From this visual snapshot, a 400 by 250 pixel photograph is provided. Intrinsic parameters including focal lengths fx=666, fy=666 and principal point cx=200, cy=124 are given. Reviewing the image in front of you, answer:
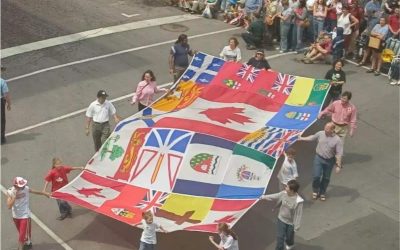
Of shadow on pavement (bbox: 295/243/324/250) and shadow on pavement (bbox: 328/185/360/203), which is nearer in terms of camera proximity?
shadow on pavement (bbox: 295/243/324/250)

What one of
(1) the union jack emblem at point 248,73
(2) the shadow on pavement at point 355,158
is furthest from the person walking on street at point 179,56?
(2) the shadow on pavement at point 355,158

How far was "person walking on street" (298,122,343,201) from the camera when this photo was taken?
12.3 metres

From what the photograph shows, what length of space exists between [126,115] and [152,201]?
4947mm

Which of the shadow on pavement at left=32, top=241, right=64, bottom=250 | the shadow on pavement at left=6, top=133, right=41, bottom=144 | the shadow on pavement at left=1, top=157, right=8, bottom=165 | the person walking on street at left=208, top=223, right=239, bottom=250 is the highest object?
the person walking on street at left=208, top=223, right=239, bottom=250

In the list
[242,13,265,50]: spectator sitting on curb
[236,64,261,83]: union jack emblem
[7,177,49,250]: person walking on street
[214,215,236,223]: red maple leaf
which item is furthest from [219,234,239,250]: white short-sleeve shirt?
[242,13,265,50]: spectator sitting on curb

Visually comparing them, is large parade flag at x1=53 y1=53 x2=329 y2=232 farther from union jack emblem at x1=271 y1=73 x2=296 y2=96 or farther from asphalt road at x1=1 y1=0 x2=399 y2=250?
asphalt road at x1=1 y1=0 x2=399 y2=250

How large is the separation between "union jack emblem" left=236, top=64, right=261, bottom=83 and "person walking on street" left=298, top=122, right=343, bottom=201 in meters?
2.72

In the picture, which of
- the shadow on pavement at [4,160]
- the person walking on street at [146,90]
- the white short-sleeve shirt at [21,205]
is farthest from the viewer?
the person walking on street at [146,90]

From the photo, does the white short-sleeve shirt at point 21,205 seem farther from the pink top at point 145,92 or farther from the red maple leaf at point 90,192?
the pink top at point 145,92

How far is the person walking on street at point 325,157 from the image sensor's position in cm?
1230

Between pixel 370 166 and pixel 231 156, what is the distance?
359cm

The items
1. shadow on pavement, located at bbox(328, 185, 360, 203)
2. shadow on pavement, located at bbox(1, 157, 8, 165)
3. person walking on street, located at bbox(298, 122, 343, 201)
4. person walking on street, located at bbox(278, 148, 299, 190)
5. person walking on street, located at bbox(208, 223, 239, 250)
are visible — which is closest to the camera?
person walking on street, located at bbox(208, 223, 239, 250)

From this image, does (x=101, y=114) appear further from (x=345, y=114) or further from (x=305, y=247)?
(x=345, y=114)

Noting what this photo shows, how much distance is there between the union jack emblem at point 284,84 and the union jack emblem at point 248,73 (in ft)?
1.60
